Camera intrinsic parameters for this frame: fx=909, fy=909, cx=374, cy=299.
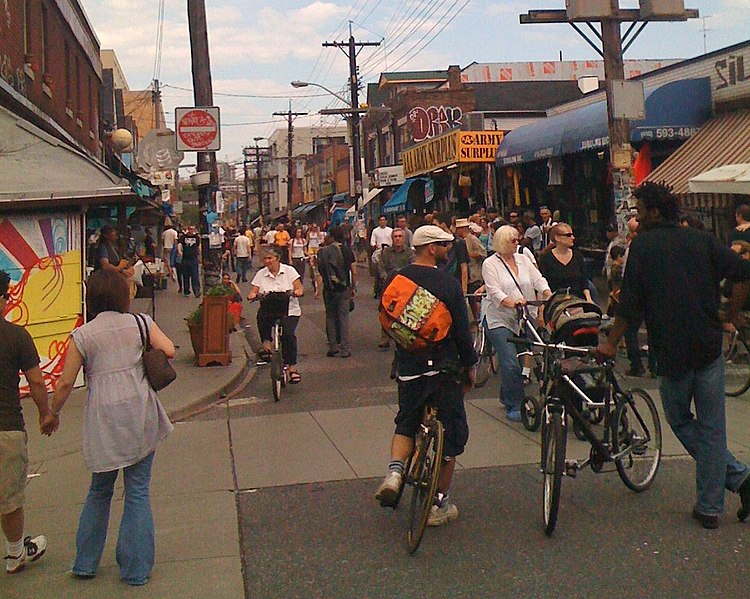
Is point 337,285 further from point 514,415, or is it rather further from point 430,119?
point 430,119

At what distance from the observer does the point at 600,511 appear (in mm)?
5832

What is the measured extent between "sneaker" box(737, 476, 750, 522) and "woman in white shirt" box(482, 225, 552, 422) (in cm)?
277

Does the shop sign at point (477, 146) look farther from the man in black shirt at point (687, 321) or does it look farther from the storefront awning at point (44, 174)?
the man in black shirt at point (687, 321)

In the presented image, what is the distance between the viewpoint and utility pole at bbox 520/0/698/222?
14094 millimetres

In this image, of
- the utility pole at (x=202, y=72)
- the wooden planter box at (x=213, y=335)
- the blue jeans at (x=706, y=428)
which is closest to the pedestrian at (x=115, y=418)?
the blue jeans at (x=706, y=428)

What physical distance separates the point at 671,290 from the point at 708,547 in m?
1.46

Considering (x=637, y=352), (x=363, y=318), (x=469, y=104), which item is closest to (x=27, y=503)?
(x=637, y=352)

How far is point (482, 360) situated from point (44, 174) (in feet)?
18.4

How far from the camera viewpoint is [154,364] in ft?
15.7

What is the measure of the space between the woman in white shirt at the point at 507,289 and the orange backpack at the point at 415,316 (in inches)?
104

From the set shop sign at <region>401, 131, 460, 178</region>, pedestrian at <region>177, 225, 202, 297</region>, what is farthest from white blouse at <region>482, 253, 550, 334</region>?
shop sign at <region>401, 131, 460, 178</region>

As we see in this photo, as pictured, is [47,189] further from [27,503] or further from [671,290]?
[671,290]

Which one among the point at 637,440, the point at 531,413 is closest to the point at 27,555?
the point at 637,440

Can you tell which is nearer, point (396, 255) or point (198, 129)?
point (396, 255)
